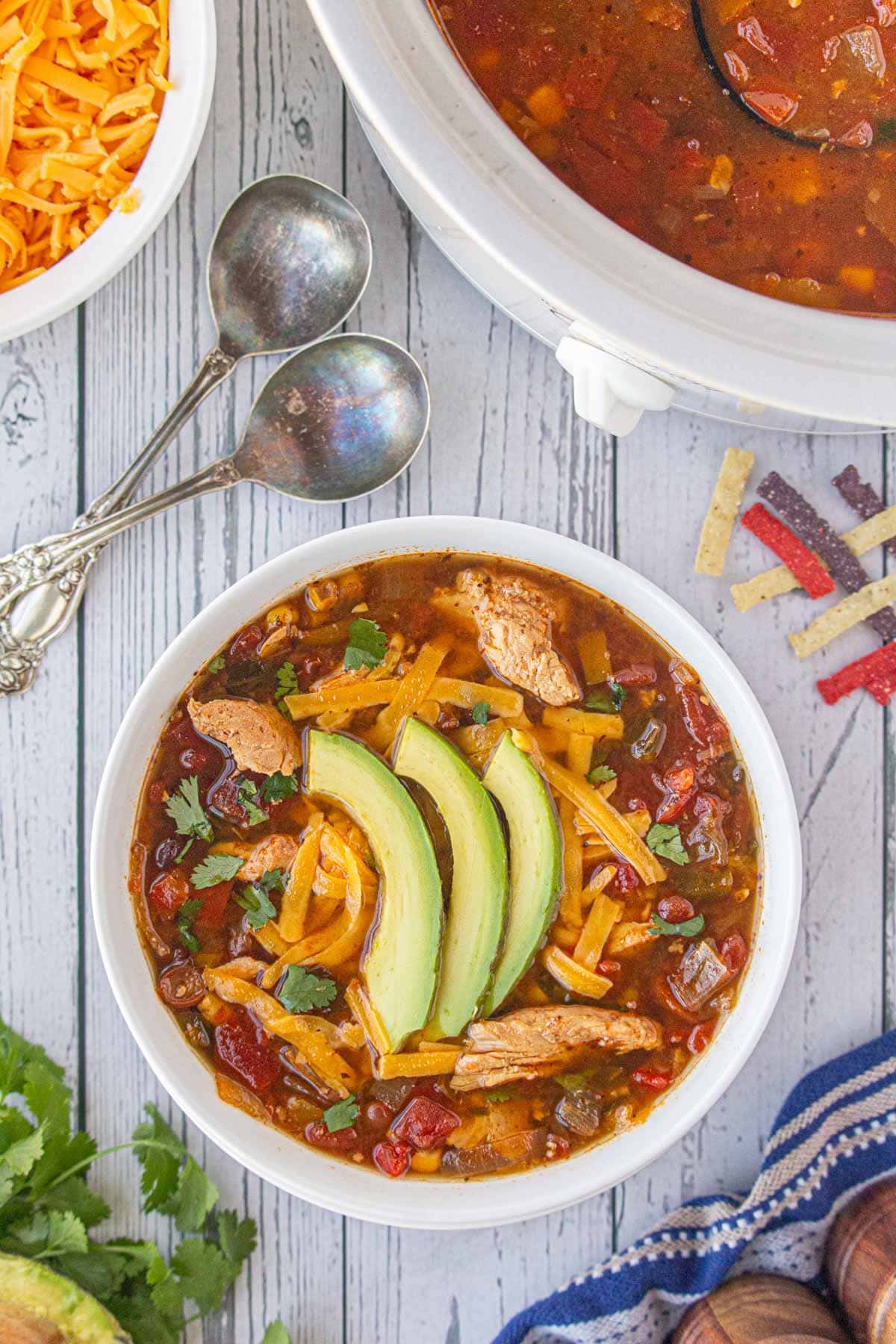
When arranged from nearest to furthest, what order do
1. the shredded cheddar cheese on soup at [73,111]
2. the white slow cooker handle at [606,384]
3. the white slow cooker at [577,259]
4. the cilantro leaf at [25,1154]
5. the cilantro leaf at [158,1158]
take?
the white slow cooker at [577,259] < the white slow cooker handle at [606,384] < the shredded cheddar cheese on soup at [73,111] < the cilantro leaf at [25,1154] < the cilantro leaf at [158,1158]

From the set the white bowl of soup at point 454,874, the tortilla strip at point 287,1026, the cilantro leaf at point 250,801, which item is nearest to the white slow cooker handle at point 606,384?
the white bowl of soup at point 454,874

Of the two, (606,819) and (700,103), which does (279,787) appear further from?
(700,103)

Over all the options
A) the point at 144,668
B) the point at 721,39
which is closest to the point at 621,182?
the point at 721,39

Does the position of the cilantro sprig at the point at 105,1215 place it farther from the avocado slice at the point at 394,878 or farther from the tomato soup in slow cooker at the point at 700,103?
the tomato soup in slow cooker at the point at 700,103

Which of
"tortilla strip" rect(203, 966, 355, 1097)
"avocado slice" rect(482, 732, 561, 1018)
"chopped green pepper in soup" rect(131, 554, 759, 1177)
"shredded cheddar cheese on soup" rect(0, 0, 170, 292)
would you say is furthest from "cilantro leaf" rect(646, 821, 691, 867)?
"shredded cheddar cheese on soup" rect(0, 0, 170, 292)

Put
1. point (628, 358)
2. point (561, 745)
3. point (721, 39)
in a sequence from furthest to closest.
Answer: point (561, 745) < point (628, 358) < point (721, 39)

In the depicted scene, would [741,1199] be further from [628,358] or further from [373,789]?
[628,358]
